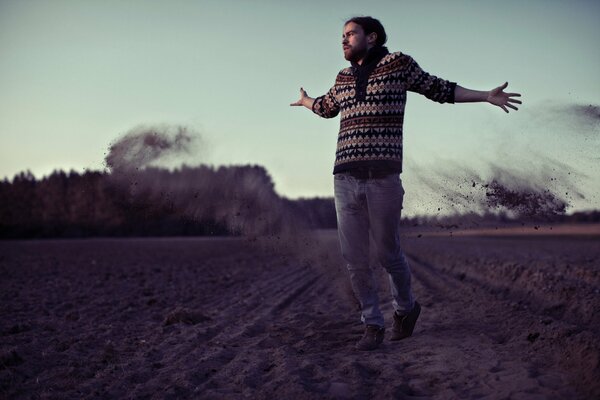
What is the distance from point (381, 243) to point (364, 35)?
153cm

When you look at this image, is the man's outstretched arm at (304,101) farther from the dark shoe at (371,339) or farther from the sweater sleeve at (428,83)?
the dark shoe at (371,339)

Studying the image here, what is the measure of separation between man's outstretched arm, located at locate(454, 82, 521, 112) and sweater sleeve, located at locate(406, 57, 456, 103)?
0.05 metres

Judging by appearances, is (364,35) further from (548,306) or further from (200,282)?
(200,282)

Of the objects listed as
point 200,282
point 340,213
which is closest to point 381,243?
point 340,213

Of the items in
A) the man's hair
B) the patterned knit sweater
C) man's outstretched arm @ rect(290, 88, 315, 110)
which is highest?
the man's hair

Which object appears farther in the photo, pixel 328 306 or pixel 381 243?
pixel 328 306

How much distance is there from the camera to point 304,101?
15.4ft

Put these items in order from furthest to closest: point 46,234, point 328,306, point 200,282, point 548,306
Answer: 1. point 46,234
2. point 200,282
3. point 328,306
4. point 548,306

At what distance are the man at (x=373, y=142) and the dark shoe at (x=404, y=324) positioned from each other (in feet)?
0.79

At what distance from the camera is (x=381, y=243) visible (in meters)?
4.04

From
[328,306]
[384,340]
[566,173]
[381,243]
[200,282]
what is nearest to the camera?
[381,243]

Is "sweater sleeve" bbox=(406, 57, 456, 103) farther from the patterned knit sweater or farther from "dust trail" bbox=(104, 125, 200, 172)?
"dust trail" bbox=(104, 125, 200, 172)

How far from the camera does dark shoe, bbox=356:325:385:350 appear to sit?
4133mm

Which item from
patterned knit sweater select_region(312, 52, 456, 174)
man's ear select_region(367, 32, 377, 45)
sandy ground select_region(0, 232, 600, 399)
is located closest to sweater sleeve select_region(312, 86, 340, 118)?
patterned knit sweater select_region(312, 52, 456, 174)
